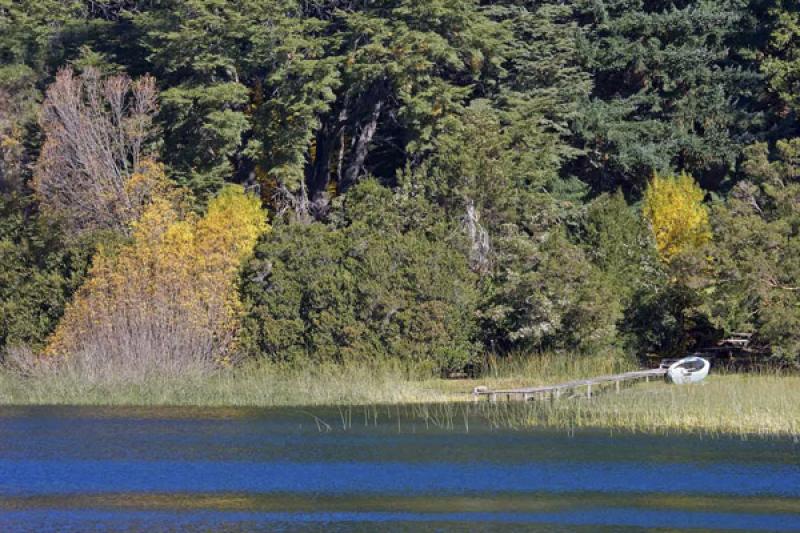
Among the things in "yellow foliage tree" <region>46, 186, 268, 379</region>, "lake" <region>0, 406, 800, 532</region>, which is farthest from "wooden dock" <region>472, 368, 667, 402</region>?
"yellow foliage tree" <region>46, 186, 268, 379</region>

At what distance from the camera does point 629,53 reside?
54.7m

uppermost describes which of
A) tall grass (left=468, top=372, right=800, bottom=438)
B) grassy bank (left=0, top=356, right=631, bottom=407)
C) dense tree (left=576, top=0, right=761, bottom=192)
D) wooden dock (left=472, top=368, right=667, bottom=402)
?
dense tree (left=576, top=0, right=761, bottom=192)

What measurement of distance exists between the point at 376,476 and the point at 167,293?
712 inches

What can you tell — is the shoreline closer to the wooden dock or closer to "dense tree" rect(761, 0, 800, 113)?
the wooden dock

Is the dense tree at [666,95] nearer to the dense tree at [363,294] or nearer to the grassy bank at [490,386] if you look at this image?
the dense tree at [363,294]

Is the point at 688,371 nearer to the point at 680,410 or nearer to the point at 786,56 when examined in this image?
the point at 680,410

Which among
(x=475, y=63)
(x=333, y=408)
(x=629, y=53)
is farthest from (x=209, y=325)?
(x=629, y=53)

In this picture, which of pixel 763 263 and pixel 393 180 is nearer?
pixel 763 263

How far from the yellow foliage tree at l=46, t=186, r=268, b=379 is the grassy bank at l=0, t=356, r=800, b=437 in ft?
5.31

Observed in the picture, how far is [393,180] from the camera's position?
55.7m

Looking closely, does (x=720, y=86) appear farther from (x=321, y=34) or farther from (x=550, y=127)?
(x=321, y=34)

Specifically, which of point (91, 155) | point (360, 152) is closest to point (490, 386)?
point (360, 152)

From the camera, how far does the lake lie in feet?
80.5

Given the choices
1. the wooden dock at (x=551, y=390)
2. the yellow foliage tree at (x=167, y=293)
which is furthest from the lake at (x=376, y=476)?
the yellow foliage tree at (x=167, y=293)
